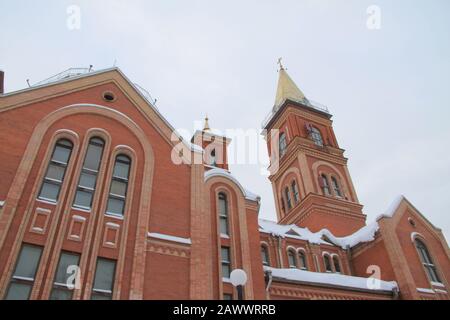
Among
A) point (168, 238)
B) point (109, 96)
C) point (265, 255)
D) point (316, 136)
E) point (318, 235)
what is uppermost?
point (316, 136)

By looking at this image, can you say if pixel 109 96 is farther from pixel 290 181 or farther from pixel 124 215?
pixel 290 181

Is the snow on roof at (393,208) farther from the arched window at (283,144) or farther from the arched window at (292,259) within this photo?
the arched window at (283,144)

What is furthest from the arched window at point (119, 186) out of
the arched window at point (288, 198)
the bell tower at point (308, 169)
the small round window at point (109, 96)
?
the arched window at point (288, 198)

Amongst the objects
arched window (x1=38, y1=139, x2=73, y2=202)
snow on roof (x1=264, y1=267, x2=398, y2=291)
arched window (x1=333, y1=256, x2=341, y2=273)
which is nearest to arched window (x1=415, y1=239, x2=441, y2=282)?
snow on roof (x1=264, y1=267, x2=398, y2=291)

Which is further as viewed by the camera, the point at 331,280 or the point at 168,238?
the point at 331,280

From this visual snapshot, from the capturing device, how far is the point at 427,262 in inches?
856

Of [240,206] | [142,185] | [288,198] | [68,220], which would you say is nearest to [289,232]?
[240,206]

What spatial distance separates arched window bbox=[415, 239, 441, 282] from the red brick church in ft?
0.24

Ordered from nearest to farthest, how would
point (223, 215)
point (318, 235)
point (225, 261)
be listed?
1. point (225, 261)
2. point (223, 215)
3. point (318, 235)

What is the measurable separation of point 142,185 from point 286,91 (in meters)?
31.4

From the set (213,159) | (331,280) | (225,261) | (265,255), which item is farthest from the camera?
(265,255)

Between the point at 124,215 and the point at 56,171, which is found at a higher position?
the point at 56,171

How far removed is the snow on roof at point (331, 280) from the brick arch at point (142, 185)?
20.4 feet
